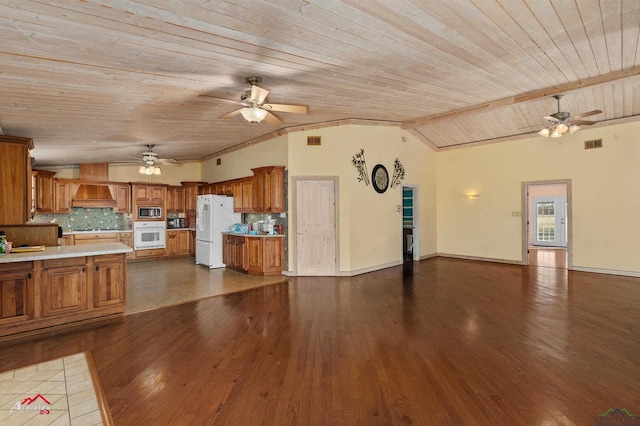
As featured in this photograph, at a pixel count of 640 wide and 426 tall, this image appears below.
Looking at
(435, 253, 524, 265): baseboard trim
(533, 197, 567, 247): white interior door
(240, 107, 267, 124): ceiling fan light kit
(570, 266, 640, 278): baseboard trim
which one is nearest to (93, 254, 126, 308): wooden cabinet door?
(240, 107, 267, 124): ceiling fan light kit

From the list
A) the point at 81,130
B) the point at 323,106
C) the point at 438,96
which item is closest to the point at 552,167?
the point at 438,96

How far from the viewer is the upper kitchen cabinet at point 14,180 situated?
3.81 metres

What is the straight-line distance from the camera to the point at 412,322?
3.70 m

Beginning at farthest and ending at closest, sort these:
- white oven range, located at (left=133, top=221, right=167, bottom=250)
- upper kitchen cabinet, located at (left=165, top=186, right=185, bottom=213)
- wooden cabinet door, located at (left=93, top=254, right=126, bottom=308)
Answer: upper kitchen cabinet, located at (left=165, top=186, right=185, bottom=213) < white oven range, located at (left=133, top=221, right=167, bottom=250) < wooden cabinet door, located at (left=93, top=254, right=126, bottom=308)

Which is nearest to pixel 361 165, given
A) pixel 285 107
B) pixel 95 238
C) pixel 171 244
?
pixel 285 107

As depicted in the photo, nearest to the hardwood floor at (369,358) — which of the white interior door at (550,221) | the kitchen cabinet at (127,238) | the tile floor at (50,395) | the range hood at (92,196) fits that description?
the tile floor at (50,395)

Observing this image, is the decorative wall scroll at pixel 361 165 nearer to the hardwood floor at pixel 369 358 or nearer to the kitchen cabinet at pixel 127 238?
the hardwood floor at pixel 369 358

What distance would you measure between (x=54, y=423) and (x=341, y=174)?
5244mm

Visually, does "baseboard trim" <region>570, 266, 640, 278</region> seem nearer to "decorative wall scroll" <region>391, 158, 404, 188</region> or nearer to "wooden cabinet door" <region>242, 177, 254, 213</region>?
"decorative wall scroll" <region>391, 158, 404, 188</region>

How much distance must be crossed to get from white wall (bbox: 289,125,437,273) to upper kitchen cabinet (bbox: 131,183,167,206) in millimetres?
4755

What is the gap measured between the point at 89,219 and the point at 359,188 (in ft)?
23.9

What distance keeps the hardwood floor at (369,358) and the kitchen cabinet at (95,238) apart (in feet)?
16.8

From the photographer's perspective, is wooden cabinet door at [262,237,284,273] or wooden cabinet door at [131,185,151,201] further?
wooden cabinet door at [131,185,151,201]

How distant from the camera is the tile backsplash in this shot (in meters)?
7.94
